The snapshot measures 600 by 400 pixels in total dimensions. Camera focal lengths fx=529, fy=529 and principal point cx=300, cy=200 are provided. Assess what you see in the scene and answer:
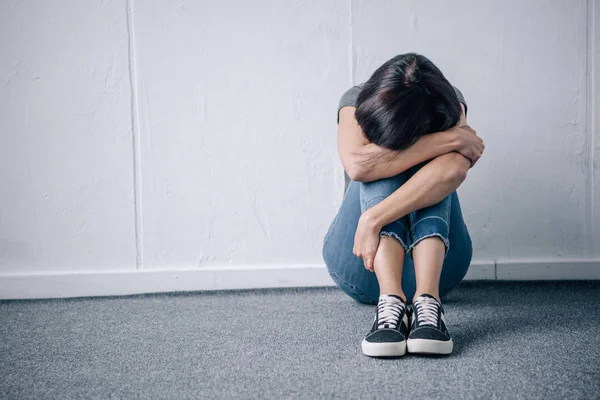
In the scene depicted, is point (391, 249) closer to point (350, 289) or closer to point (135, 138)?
point (350, 289)

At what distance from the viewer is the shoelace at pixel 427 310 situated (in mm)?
1199

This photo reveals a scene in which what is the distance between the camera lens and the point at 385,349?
1184mm

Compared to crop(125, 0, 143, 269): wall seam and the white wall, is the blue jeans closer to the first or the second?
the white wall

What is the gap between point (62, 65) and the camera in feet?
6.87

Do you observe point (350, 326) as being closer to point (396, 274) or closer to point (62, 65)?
point (396, 274)

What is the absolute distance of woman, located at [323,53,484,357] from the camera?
122cm

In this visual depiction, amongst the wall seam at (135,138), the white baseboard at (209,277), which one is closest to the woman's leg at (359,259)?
the white baseboard at (209,277)

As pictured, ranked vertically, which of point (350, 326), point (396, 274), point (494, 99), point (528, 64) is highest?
point (528, 64)

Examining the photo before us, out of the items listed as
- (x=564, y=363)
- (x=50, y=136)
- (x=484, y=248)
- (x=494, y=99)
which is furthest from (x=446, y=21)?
(x=50, y=136)

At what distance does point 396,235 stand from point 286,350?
39cm

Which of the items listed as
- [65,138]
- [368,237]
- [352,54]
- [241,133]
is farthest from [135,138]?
[368,237]

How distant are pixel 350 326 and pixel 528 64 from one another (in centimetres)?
131

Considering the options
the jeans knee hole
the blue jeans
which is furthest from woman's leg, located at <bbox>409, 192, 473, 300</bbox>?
the jeans knee hole

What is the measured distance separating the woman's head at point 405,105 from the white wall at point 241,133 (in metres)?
0.73
